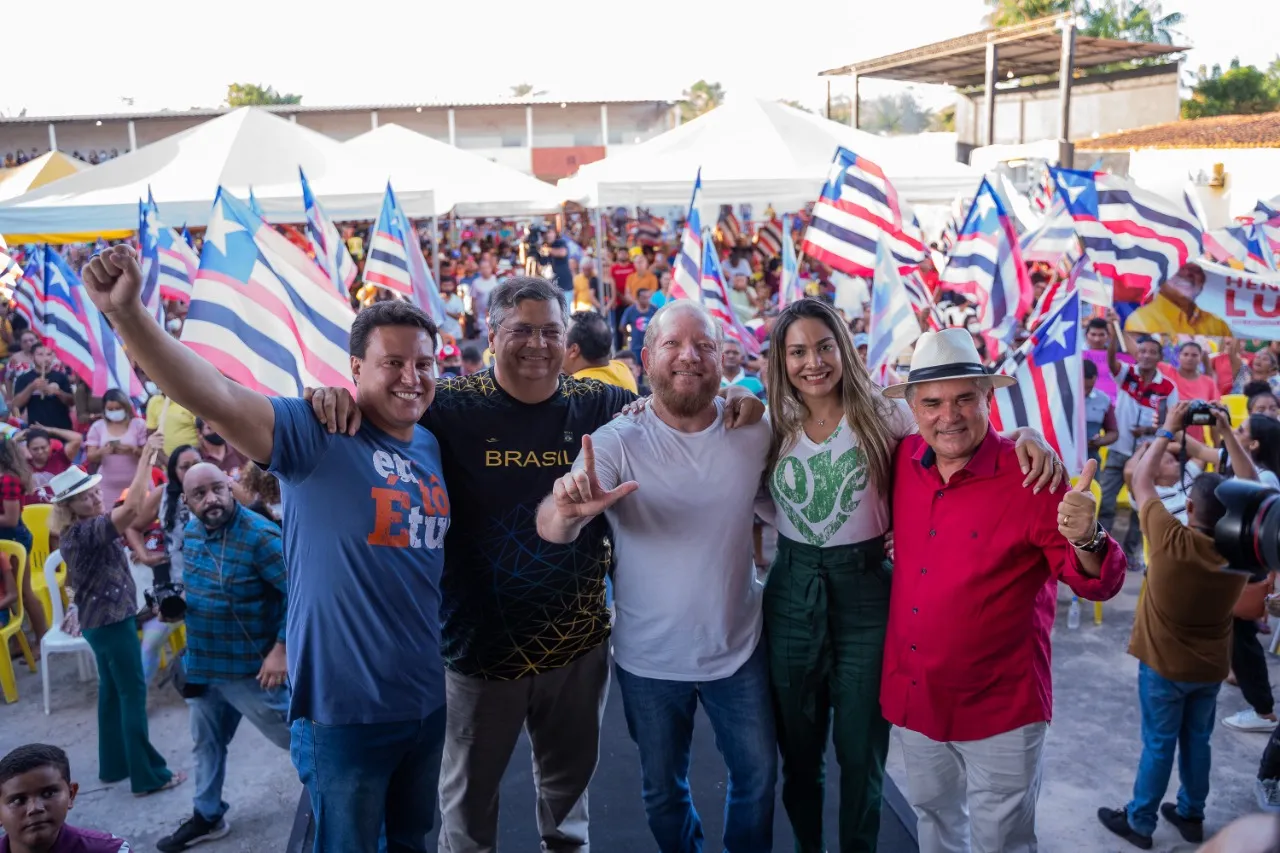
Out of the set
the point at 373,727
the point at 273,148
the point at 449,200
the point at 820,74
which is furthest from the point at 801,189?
the point at 820,74

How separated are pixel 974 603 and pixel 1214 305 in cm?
587

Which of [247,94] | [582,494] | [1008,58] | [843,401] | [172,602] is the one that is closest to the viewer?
[582,494]

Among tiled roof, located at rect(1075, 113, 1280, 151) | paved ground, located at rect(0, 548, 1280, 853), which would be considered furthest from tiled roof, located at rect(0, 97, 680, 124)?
paved ground, located at rect(0, 548, 1280, 853)

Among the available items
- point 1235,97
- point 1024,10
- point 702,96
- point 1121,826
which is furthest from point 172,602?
point 702,96

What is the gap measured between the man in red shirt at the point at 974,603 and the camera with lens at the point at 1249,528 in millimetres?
1294

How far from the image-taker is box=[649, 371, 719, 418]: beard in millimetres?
3037

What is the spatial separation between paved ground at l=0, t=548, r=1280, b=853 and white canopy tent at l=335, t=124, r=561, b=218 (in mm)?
9782

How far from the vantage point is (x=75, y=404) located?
9711 millimetres

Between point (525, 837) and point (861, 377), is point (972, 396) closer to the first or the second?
point (861, 377)

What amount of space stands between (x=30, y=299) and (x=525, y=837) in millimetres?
11895

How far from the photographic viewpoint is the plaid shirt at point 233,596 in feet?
14.2

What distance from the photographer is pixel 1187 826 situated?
4.25 m

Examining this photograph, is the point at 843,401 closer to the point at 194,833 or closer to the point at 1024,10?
the point at 194,833

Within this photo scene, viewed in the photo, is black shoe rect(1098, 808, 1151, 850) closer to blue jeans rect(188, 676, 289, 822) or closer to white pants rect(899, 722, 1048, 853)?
white pants rect(899, 722, 1048, 853)
